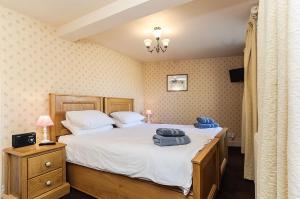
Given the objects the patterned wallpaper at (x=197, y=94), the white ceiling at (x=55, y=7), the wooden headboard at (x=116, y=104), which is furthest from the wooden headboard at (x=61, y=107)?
the patterned wallpaper at (x=197, y=94)

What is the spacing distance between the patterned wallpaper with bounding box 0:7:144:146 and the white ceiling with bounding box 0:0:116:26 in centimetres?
14

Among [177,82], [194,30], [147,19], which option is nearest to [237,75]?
[177,82]

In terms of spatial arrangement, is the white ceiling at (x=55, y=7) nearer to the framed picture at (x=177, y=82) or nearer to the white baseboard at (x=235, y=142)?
the framed picture at (x=177, y=82)

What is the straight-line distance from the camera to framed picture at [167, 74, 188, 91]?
5.10 metres

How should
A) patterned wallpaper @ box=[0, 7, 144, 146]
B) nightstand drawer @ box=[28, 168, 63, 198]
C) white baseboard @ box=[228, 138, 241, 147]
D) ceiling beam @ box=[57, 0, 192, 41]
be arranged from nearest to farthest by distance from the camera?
ceiling beam @ box=[57, 0, 192, 41] < nightstand drawer @ box=[28, 168, 63, 198] < patterned wallpaper @ box=[0, 7, 144, 146] < white baseboard @ box=[228, 138, 241, 147]

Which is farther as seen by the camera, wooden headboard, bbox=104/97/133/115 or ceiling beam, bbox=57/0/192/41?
wooden headboard, bbox=104/97/133/115

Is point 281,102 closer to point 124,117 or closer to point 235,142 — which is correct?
point 124,117

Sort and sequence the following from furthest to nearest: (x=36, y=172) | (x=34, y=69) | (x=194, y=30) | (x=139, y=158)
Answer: (x=194, y=30) → (x=34, y=69) → (x=36, y=172) → (x=139, y=158)

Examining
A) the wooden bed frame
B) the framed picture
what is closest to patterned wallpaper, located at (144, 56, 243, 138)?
the framed picture

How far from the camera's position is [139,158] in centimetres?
176

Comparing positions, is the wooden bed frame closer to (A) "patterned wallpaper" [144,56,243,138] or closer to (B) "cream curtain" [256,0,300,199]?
(B) "cream curtain" [256,0,300,199]

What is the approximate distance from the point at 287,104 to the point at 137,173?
59.1 inches

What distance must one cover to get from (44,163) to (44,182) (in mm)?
214

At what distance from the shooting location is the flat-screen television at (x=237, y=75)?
4.37 meters
